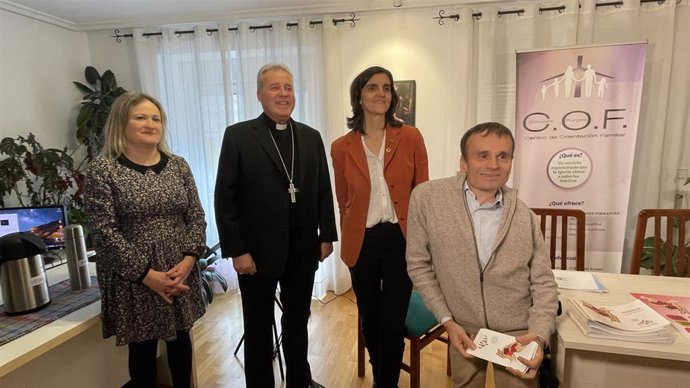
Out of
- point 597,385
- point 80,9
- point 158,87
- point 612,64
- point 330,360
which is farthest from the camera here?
point 158,87

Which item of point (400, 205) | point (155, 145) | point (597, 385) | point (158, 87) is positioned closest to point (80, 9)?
point (158, 87)

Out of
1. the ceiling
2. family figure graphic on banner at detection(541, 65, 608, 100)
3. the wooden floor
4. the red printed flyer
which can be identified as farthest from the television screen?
family figure graphic on banner at detection(541, 65, 608, 100)

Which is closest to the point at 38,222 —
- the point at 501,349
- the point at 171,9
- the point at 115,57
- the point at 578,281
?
the point at 171,9

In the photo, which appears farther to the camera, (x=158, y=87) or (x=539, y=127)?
(x=158, y=87)

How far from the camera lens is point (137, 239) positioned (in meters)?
1.39

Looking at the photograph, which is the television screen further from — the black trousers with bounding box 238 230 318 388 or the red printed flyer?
the red printed flyer

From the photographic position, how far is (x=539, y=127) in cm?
279

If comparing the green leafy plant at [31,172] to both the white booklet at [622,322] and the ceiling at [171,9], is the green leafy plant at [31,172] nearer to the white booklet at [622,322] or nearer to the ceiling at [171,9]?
the ceiling at [171,9]

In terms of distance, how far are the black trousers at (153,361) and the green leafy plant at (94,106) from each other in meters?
2.34

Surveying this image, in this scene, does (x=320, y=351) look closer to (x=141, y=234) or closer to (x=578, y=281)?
(x=141, y=234)

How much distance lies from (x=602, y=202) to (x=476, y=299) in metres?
2.19

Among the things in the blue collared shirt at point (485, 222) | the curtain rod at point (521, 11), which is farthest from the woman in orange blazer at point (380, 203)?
the curtain rod at point (521, 11)

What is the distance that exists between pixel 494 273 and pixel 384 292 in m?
0.55

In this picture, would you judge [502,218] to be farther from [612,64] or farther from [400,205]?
[612,64]
